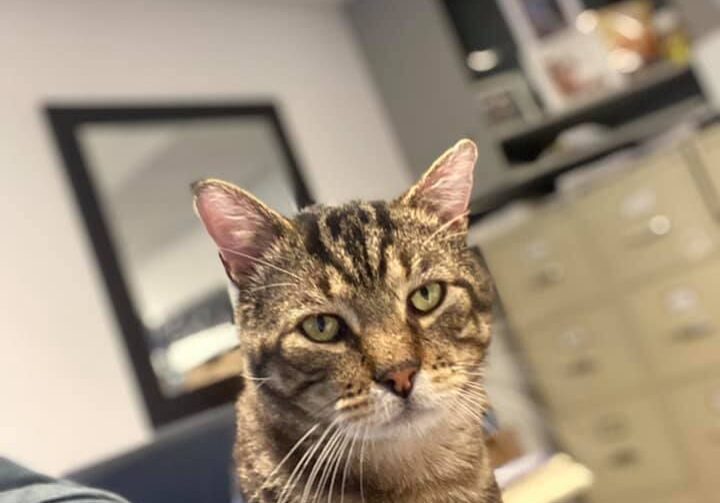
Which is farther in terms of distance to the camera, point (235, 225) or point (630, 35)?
point (630, 35)

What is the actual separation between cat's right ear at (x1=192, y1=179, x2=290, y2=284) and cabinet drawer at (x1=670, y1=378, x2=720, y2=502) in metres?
1.50

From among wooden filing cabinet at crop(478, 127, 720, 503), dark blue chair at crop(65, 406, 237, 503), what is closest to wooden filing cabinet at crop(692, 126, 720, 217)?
wooden filing cabinet at crop(478, 127, 720, 503)

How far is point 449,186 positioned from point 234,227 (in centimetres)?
7

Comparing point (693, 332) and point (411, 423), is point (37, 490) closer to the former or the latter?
point (411, 423)

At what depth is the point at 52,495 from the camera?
35cm

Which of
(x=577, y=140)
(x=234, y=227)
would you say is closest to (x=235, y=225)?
(x=234, y=227)

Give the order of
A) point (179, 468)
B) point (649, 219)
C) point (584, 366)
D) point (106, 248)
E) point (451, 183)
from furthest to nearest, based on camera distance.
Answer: point (584, 366), point (649, 219), point (106, 248), point (179, 468), point (451, 183)

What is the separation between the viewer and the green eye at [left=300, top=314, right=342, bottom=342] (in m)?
0.25

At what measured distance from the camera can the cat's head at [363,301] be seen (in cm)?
24

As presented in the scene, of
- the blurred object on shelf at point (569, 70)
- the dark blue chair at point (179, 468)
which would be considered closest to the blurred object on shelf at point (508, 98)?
the blurred object on shelf at point (569, 70)

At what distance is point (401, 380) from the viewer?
0.26 metres

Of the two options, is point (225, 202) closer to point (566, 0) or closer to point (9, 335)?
point (9, 335)

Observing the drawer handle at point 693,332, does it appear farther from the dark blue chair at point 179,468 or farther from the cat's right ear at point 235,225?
the cat's right ear at point 235,225

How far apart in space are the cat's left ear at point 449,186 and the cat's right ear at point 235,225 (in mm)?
45
